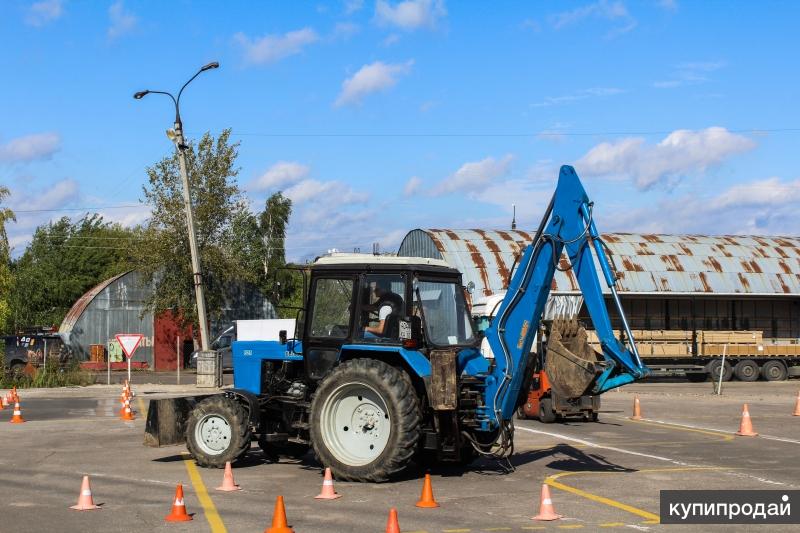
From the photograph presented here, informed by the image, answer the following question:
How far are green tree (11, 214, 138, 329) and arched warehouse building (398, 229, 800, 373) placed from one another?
1129 inches

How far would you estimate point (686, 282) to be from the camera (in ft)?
→ 145

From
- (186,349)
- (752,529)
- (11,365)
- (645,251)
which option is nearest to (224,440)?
(752,529)

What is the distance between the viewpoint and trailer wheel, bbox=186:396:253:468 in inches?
528

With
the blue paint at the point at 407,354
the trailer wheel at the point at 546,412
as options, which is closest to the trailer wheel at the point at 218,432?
the blue paint at the point at 407,354

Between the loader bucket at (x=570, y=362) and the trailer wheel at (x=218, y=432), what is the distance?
4346mm

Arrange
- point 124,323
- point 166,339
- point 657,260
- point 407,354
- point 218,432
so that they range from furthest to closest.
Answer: point 166,339, point 124,323, point 657,260, point 218,432, point 407,354

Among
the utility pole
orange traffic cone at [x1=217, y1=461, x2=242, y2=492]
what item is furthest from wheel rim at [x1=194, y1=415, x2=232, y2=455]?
the utility pole

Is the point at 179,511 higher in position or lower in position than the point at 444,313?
lower

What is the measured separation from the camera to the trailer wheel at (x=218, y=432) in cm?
1342

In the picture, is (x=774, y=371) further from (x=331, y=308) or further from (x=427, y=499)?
(x=427, y=499)

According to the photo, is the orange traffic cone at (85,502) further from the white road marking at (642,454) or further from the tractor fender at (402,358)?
the white road marking at (642,454)

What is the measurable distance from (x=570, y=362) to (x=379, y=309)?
2.62m

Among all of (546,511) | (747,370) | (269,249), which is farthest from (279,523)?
(269,249)

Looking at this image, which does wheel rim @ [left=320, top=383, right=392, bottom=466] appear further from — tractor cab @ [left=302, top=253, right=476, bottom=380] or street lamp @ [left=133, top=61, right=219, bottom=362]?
street lamp @ [left=133, top=61, right=219, bottom=362]
